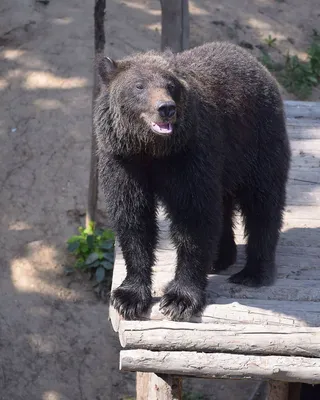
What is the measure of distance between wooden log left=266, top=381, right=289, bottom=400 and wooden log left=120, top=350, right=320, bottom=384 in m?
1.58

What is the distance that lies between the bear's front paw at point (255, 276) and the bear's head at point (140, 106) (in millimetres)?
1226

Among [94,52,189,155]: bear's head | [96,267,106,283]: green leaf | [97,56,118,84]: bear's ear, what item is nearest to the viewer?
[94,52,189,155]: bear's head

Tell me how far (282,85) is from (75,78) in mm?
3152

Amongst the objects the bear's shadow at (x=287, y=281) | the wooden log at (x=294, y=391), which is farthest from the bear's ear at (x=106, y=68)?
the wooden log at (x=294, y=391)

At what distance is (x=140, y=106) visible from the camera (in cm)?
426

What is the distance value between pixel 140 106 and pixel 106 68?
0.37 metres

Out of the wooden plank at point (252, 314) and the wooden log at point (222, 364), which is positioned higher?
the wooden plank at point (252, 314)

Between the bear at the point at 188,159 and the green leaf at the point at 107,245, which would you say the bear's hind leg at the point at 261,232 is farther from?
the green leaf at the point at 107,245

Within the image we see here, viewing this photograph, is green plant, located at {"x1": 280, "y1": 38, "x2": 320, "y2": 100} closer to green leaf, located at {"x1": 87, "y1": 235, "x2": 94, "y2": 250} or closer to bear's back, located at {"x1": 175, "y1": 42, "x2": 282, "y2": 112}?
green leaf, located at {"x1": 87, "y1": 235, "x2": 94, "y2": 250}

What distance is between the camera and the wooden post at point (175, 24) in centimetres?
805

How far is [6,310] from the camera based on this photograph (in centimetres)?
806

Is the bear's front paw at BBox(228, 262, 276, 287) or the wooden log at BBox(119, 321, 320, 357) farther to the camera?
the bear's front paw at BBox(228, 262, 276, 287)

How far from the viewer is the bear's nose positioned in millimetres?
4020

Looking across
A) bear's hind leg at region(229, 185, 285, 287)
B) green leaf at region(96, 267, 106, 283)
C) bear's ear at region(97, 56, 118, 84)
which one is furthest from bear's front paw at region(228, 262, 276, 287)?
green leaf at region(96, 267, 106, 283)
